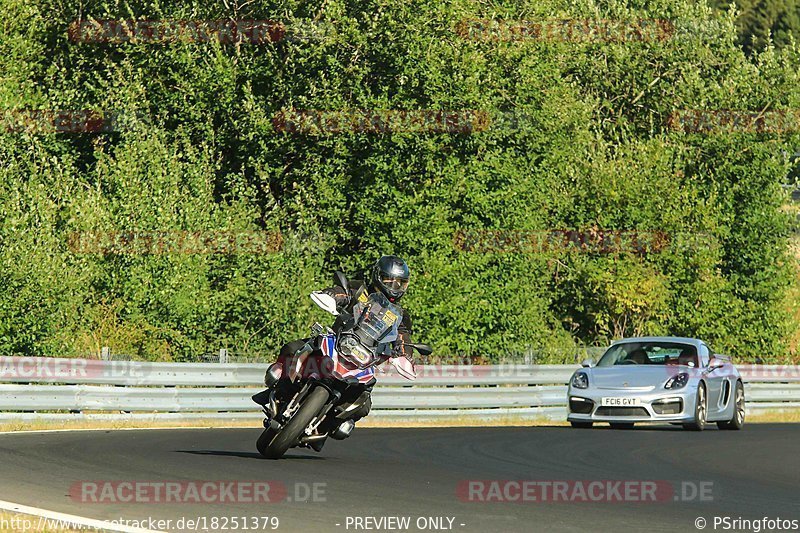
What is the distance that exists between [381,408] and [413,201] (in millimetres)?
10364

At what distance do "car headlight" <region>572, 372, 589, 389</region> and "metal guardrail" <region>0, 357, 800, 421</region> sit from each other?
2969 mm

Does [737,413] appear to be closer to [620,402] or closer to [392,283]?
[620,402]

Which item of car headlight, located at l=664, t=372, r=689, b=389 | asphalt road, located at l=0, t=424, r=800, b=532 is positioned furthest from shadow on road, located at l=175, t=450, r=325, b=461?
car headlight, located at l=664, t=372, r=689, b=389

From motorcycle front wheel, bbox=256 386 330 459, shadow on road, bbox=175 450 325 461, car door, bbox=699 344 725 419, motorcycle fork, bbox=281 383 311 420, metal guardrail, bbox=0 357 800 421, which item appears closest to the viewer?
motorcycle front wheel, bbox=256 386 330 459

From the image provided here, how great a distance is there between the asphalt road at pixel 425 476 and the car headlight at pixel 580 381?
1.99m

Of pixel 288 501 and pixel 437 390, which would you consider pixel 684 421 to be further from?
pixel 288 501

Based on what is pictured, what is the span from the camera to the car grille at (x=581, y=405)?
19.6 meters

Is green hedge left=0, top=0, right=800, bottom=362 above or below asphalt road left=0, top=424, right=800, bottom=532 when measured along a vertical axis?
above

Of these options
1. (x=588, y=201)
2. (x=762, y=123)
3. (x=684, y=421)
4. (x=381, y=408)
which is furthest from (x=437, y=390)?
(x=762, y=123)

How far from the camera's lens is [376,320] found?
1152 cm

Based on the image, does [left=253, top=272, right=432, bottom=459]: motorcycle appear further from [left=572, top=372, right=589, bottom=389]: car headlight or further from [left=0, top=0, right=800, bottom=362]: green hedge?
[left=0, top=0, right=800, bottom=362]: green hedge

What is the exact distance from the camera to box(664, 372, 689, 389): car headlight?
19297mm

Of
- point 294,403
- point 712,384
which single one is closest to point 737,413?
point 712,384

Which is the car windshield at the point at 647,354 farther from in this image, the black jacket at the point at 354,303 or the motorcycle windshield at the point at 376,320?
the motorcycle windshield at the point at 376,320
